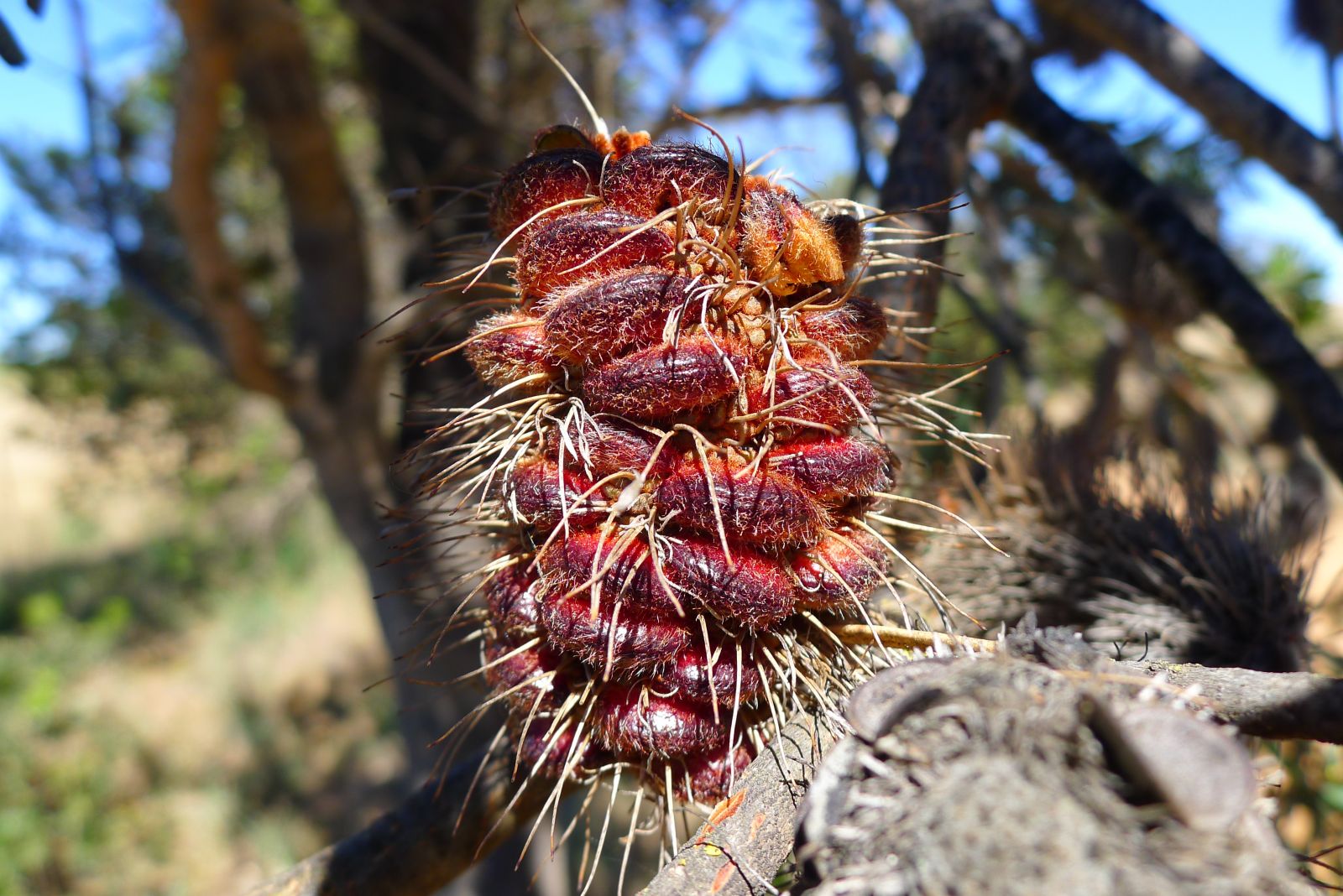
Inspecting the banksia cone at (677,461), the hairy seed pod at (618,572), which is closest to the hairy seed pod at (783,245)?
the banksia cone at (677,461)

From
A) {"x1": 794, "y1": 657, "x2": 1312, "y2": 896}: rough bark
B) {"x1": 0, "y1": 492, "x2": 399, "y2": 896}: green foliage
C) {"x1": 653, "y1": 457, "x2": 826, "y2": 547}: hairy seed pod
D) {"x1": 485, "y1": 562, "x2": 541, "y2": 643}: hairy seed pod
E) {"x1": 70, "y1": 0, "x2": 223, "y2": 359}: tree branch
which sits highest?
{"x1": 70, "y1": 0, "x2": 223, "y2": 359}: tree branch

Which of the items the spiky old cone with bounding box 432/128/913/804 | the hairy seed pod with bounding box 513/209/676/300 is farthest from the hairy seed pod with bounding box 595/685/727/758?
the hairy seed pod with bounding box 513/209/676/300

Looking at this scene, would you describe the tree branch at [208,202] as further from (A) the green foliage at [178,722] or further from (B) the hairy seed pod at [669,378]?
(A) the green foliage at [178,722]

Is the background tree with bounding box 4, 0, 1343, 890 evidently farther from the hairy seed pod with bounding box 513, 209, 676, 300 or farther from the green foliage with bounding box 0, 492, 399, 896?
the green foliage with bounding box 0, 492, 399, 896

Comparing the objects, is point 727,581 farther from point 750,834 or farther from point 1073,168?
point 1073,168

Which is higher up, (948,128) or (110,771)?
(948,128)

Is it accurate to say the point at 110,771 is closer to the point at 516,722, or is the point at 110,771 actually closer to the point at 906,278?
the point at 516,722

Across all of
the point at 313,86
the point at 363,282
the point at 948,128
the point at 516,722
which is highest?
the point at 313,86

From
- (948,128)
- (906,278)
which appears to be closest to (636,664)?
(906,278)
